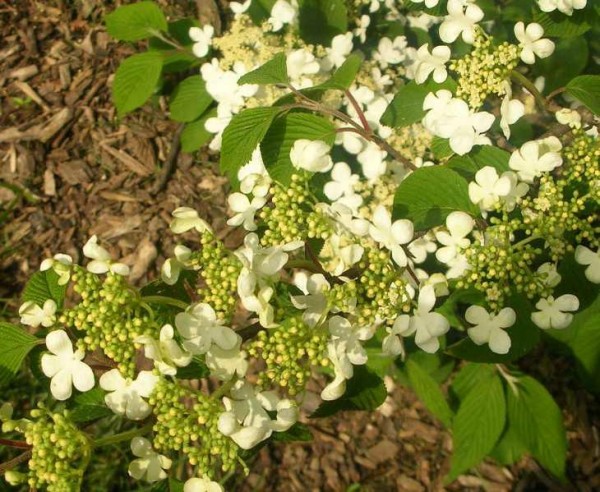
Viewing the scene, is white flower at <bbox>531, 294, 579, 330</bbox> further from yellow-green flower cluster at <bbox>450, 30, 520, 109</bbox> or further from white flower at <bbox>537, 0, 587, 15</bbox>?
white flower at <bbox>537, 0, 587, 15</bbox>

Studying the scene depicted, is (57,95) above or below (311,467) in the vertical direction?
above

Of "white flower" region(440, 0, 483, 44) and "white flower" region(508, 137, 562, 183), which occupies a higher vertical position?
"white flower" region(440, 0, 483, 44)

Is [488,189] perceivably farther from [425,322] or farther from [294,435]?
[294,435]

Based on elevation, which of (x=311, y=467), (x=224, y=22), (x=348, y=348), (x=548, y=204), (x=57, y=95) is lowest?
(x=311, y=467)

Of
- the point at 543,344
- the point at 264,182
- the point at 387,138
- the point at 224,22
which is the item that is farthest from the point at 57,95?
the point at 543,344

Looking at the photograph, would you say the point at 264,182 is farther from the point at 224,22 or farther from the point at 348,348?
the point at 224,22

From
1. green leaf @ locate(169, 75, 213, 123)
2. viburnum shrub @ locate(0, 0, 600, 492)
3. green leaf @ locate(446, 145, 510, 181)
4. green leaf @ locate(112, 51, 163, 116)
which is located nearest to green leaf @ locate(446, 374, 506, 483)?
viburnum shrub @ locate(0, 0, 600, 492)
